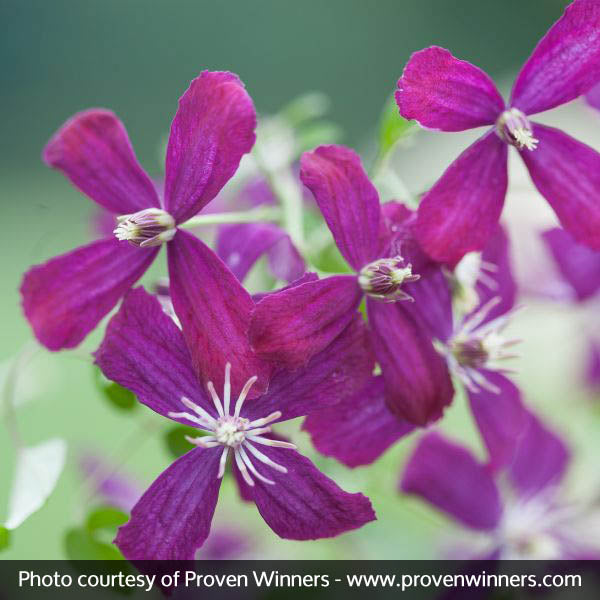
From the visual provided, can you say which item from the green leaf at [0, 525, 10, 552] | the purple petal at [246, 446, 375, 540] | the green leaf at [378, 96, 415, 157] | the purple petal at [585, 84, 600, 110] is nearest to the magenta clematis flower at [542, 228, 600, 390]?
the purple petal at [585, 84, 600, 110]

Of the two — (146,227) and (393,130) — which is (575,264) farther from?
(146,227)

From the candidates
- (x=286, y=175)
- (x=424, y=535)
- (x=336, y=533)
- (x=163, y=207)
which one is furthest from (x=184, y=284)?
(x=424, y=535)

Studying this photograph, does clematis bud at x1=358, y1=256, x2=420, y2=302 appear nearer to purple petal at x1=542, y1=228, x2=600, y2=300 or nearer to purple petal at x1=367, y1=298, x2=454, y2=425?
purple petal at x1=367, y1=298, x2=454, y2=425

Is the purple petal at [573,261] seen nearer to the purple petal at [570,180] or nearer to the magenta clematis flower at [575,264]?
the magenta clematis flower at [575,264]

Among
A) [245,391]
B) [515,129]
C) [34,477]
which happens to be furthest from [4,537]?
[515,129]

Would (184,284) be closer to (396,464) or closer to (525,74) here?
(525,74)

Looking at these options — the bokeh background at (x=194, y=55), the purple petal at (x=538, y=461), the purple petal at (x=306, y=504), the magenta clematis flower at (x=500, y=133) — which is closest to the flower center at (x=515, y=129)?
the magenta clematis flower at (x=500, y=133)
